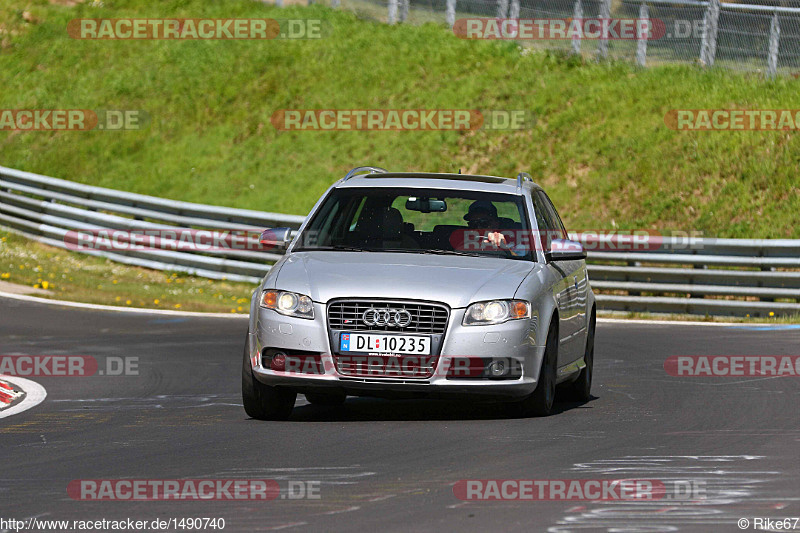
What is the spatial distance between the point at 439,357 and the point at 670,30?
822 inches

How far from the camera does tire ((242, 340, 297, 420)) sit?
9562mm

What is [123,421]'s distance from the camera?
9.79 meters

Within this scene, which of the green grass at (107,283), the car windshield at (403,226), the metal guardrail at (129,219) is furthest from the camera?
the metal guardrail at (129,219)

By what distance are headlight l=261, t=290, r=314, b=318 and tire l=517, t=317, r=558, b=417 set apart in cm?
163

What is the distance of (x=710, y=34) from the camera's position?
28469mm

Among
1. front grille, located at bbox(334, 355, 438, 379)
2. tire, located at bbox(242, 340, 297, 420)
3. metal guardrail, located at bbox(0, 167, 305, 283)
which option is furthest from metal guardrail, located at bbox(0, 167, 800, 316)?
front grille, located at bbox(334, 355, 438, 379)

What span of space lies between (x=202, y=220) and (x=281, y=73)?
9949mm

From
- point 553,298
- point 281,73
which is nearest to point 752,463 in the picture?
point 553,298

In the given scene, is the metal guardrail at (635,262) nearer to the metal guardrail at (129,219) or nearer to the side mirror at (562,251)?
the metal guardrail at (129,219)

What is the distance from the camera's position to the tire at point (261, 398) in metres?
9.56

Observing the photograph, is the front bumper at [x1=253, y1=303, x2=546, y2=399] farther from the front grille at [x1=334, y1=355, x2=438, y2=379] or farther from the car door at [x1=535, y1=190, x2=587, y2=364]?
the car door at [x1=535, y1=190, x2=587, y2=364]

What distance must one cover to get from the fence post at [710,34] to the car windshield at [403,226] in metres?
18.5

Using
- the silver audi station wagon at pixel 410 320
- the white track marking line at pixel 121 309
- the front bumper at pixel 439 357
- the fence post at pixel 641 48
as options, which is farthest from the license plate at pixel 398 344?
the fence post at pixel 641 48

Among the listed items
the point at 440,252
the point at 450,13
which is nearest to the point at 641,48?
the point at 450,13
